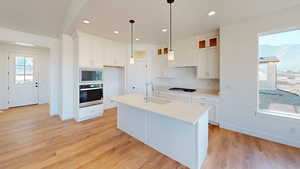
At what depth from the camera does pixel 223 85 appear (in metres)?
2.94

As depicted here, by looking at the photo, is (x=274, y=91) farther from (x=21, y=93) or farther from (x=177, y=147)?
(x=21, y=93)

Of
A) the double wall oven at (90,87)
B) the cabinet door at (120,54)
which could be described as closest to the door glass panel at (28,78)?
the double wall oven at (90,87)

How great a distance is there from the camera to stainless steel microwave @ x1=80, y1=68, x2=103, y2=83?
11.1 feet

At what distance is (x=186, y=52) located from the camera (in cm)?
377

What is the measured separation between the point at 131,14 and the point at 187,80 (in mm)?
2913

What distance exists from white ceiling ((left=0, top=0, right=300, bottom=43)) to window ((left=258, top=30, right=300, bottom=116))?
25.8 inches

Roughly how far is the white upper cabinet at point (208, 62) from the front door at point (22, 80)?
267 inches

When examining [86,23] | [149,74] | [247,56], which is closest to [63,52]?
[86,23]

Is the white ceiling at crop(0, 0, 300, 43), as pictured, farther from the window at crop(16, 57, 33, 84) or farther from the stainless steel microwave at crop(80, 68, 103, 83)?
the window at crop(16, 57, 33, 84)

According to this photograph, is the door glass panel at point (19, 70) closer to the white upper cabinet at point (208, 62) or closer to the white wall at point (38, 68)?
the white wall at point (38, 68)

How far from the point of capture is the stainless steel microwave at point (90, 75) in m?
3.38

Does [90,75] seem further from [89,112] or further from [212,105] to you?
[212,105]

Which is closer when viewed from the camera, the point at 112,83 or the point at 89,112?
the point at 89,112

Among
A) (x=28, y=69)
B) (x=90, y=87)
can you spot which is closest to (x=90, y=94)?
(x=90, y=87)
